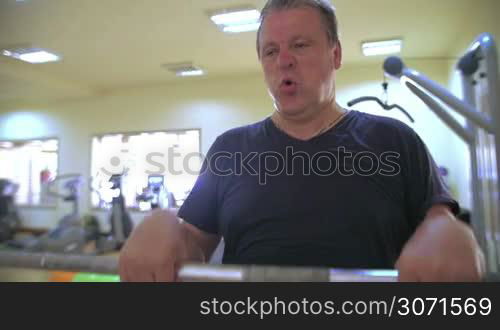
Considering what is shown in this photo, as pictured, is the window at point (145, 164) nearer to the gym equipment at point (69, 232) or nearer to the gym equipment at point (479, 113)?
the gym equipment at point (69, 232)

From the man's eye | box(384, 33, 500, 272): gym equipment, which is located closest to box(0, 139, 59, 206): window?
the man's eye

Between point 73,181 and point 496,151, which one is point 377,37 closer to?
point 496,151

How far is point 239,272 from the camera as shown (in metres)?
0.26

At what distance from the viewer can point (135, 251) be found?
282mm

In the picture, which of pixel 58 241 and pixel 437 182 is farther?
pixel 58 241

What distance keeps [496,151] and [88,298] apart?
63 cm

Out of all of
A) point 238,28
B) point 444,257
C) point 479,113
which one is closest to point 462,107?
point 479,113

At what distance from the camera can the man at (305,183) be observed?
1.08 ft

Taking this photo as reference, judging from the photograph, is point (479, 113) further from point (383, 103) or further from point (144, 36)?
point (144, 36)

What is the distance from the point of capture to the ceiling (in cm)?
58

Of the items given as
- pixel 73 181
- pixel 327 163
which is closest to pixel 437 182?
pixel 327 163

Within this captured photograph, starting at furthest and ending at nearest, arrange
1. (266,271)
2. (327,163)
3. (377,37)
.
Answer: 1. (377,37)
2. (327,163)
3. (266,271)

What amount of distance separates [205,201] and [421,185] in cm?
26

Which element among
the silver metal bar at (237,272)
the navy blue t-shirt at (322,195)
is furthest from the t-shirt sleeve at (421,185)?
the silver metal bar at (237,272)
